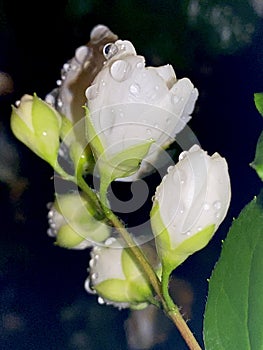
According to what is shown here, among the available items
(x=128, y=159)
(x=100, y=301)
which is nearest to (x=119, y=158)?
(x=128, y=159)

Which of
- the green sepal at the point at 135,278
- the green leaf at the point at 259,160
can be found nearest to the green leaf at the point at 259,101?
the green leaf at the point at 259,160

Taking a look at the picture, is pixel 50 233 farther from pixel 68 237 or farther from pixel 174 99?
pixel 174 99

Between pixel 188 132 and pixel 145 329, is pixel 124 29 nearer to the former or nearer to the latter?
pixel 188 132

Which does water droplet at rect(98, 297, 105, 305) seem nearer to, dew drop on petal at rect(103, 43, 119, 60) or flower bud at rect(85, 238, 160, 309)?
flower bud at rect(85, 238, 160, 309)

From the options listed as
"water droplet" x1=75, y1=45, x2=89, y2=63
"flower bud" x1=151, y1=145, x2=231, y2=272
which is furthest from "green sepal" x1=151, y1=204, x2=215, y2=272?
"water droplet" x1=75, y1=45, x2=89, y2=63

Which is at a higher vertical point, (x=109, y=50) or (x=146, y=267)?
(x=109, y=50)
